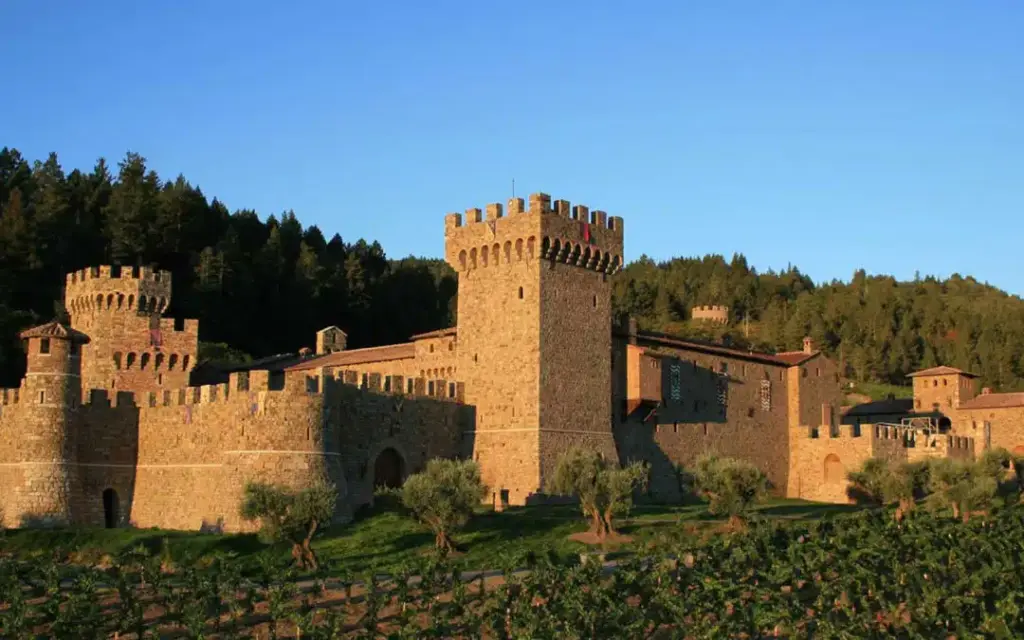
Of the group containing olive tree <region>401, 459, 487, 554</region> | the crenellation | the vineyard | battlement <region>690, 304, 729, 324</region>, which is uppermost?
battlement <region>690, 304, 729, 324</region>

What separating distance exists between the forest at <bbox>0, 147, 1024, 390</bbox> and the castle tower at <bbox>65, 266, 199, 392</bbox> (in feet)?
27.3

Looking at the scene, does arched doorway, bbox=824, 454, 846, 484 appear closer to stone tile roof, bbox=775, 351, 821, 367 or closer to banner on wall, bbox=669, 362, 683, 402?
stone tile roof, bbox=775, 351, 821, 367

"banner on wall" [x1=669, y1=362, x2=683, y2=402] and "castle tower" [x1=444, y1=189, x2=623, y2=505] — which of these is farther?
"banner on wall" [x1=669, y1=362, x2=683, y2=402]

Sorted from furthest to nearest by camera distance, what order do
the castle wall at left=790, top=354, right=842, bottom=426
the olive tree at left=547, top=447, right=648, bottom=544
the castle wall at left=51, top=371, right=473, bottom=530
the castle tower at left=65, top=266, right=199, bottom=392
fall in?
1. the castle wall at left=790, top=354, right=842, bottom=426
2. the castle tower at left=65, top=266, right=199, bottom=392
3. the castle wall at left=51, top=371, right=473, bottom=530
4. the olive tree at left=547, top=447, right=648, bottom=544

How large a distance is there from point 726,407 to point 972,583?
70.8ft

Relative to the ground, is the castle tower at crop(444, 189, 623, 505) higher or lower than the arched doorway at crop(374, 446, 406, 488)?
higher

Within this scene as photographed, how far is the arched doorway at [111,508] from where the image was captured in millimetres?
39406

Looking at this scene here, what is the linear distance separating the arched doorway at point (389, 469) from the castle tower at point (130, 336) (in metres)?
→ 9.98

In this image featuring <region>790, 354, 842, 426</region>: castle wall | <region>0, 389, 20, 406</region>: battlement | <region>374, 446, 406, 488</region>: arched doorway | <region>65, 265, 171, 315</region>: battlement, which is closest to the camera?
<region>0, 389, 20, 406</region>: battlement

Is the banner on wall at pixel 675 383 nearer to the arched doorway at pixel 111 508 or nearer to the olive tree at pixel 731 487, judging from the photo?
the olive tree at pixel 731 487

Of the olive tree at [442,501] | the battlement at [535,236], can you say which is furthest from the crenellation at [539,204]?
the olive tree at [442,501]

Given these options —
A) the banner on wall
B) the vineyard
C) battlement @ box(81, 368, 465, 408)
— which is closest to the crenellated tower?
battlement @ box(81, 368, 465, 408)

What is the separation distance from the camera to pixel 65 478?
125ft

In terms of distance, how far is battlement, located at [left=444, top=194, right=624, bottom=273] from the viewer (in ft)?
141
